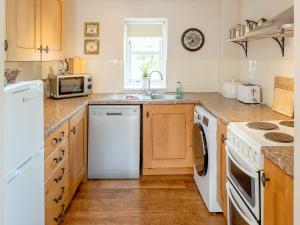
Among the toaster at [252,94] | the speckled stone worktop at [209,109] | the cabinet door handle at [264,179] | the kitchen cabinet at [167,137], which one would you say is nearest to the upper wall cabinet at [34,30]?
the speckled stone worktop at [209,109]

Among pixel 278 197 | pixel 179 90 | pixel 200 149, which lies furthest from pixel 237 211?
pixel 179 90

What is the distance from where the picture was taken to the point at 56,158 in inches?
89.3

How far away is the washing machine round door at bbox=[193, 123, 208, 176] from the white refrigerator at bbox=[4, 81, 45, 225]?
55.9 inches

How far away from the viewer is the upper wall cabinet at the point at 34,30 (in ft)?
6.73

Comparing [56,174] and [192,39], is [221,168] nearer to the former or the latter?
[56,174]

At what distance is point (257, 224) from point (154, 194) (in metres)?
1.65

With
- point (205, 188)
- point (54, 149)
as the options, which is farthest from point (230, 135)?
point (54, 149)

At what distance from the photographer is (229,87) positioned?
3.68 metres

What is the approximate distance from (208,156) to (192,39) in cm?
183

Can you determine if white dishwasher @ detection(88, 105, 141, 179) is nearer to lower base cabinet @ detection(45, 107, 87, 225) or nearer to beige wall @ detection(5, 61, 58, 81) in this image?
lower base cabinet @ detection(45, 107, 87, 225)

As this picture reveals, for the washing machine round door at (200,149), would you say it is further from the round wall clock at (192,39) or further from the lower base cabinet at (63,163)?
the round wall clock at (192,39)

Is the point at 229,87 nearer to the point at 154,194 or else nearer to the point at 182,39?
the point at 182,39

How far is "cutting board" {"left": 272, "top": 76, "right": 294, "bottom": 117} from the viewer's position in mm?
2510

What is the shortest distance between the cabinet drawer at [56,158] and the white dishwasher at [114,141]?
2.93 ft
